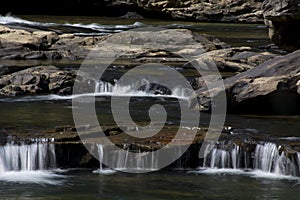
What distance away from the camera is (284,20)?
17.5 metres

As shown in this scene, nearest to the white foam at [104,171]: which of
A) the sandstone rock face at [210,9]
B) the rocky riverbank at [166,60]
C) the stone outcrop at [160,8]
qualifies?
the rocky riverbank at [166,60]

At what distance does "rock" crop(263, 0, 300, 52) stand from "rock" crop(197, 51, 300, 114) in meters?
1.88

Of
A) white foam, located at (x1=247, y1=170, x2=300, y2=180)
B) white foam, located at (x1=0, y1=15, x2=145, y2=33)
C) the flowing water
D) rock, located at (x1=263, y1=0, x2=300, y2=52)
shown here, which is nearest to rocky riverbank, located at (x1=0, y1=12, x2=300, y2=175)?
the flowing water

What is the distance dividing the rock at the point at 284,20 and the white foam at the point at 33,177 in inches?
292

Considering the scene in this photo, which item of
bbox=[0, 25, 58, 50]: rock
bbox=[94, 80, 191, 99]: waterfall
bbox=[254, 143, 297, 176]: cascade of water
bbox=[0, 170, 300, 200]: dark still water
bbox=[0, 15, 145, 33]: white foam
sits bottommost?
bbox=[0, 170, 300, 200]: dark still water

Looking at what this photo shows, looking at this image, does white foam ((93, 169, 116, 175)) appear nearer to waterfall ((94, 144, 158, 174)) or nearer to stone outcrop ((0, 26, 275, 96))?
waterfall ((94, 144, 158, 174))

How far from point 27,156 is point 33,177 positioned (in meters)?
0.62

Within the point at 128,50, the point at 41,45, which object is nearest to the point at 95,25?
the point at 41,45

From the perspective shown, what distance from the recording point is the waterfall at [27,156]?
1201 cm

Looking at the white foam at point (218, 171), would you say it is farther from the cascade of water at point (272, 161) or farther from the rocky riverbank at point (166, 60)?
the rocky riverbank at point (166, 60)

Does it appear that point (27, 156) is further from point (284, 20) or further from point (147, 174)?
point (284, 20)

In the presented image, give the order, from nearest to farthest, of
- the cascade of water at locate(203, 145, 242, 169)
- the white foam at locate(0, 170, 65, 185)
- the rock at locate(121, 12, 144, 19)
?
the white foam at locate(0, 170, 65, 185) → the cascade of water at locate(203, 145, 242, 169) → the rock at locate(121, 12, 144, 19)

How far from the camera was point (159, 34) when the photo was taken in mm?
25797

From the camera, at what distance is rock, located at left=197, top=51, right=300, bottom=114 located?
14.9 m
